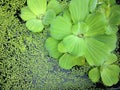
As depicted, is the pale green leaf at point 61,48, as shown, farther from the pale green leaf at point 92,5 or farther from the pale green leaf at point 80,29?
the pale green leaf at point 92,5

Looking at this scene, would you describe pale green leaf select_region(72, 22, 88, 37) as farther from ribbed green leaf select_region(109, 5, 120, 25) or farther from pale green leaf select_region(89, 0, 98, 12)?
ribbed green leaf select_region(109, 5, 120, 25)

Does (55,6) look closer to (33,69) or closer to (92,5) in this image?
(92,5)

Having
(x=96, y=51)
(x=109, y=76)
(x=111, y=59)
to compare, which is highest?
(x=96, y=51)

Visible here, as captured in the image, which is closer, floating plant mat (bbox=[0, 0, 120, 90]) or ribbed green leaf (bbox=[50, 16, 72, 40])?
ribbed green leaf (bbox=[50, 16, 72, 40])

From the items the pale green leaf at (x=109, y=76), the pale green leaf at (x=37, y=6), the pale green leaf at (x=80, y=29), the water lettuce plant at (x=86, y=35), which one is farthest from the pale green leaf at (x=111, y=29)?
the pale green leaf at (x=37, y=6)

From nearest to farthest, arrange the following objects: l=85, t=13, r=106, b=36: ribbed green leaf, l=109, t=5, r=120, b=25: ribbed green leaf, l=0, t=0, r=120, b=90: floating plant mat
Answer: l=85, t=13, r=106, b=36: ribbed green leaf < l=109, t=5, r=120, b=25: ribbed green leaf < l=0, t=0, r=120, b=90: floating plant mat

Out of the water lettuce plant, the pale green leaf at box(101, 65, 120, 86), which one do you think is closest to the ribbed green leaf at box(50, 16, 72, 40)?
the water lettuce plant

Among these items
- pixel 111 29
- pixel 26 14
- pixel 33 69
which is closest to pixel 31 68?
pixel 33 69
